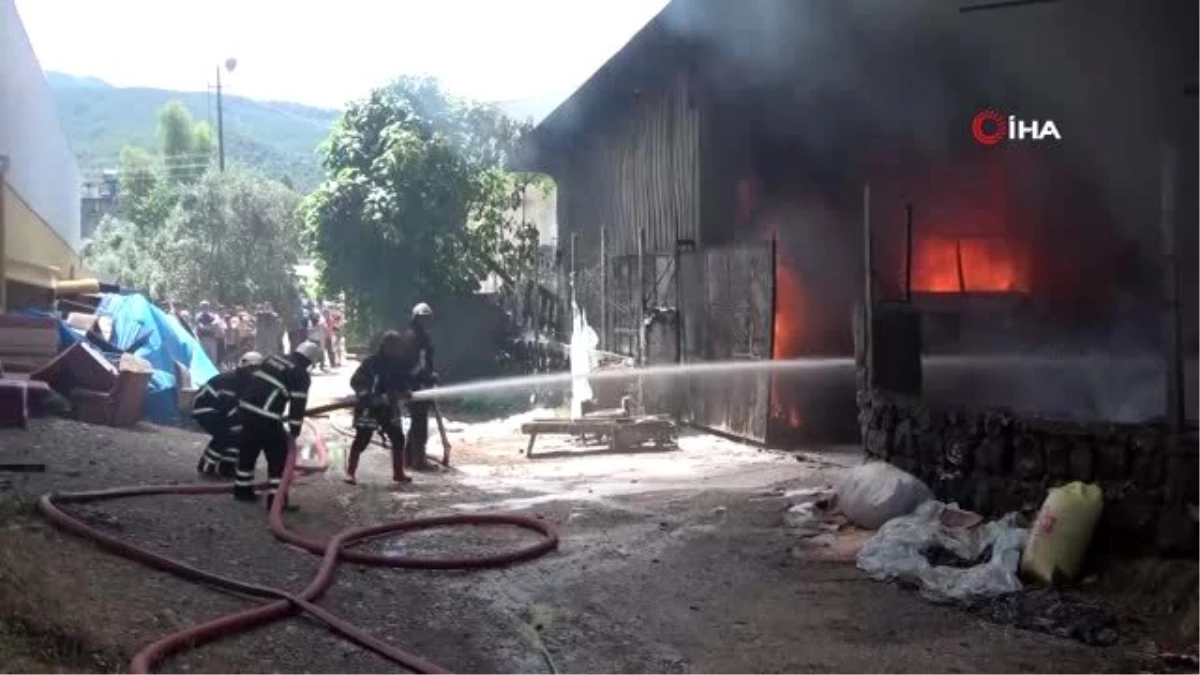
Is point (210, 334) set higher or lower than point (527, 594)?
higher

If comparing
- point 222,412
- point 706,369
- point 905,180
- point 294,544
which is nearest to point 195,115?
point 706,369

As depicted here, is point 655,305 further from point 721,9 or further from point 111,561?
point 111,561

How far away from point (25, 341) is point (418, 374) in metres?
4.40

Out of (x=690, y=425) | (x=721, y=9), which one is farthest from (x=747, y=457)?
(x=721, y=9)

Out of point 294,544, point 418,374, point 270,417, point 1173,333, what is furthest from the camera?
point 418,374

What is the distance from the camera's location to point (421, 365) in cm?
1048

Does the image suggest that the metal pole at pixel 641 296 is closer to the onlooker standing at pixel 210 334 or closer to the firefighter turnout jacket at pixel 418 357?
the firefighter turnout jacket at pixel 418 357

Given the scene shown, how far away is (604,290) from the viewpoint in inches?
704

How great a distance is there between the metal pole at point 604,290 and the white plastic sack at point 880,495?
1044cm

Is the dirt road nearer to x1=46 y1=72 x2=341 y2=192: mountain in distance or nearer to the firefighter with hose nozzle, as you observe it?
the firefighter with hose nozzle

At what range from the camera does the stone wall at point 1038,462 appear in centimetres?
547

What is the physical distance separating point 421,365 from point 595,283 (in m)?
8.32

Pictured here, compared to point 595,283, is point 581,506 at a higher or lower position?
lower

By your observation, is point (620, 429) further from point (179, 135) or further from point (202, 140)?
point (202, 140)
